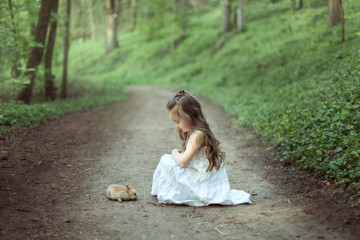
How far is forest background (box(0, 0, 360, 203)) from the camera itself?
268 inches

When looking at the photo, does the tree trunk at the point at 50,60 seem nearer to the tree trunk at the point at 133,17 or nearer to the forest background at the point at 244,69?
the forest background at the point at 244,69

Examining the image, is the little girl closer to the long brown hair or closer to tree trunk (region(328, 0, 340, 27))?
the long brown hair

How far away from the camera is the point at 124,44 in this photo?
147ft

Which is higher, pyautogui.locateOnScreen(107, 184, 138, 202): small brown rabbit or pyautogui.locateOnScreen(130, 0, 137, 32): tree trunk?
pyautogui.locateOnScreen(130, 0, 137, 32): tree trunk

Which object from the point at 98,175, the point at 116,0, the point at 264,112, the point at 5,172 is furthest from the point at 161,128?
the point at 116,0

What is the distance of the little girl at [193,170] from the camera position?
502 centimetres

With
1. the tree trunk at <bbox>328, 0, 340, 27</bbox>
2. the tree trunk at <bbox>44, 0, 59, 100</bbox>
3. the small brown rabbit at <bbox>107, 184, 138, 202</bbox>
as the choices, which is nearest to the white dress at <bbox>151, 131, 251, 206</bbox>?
the small brown rabbit at <bbox>107, 184, 138, 202</bbox>

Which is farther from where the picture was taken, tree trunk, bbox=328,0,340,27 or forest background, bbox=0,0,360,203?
tree trunk, bbox=328,0,340,27

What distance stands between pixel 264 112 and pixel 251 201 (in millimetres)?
5943

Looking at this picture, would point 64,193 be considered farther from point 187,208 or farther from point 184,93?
point 184,93

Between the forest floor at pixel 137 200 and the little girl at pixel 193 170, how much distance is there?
0.49 ft

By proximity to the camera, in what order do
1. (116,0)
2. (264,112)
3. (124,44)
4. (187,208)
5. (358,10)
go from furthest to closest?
(124,44)
(116,0)
(358,10)
(264,112)
(187,208)

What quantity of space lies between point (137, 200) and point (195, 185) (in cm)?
95

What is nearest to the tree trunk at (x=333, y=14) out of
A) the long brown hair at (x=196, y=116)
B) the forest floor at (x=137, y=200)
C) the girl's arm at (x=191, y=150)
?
the forest floor at (x=137, y=200)
